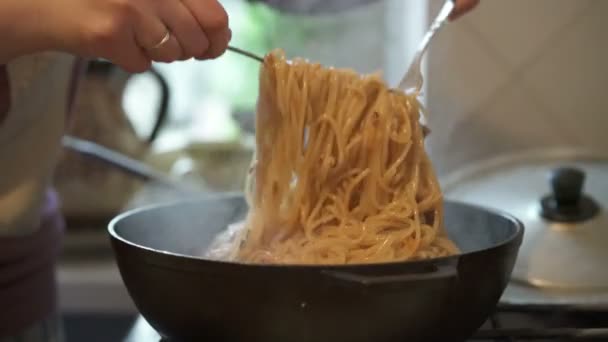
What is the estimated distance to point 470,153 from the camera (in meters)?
1.21

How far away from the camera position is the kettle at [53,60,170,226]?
140 cm

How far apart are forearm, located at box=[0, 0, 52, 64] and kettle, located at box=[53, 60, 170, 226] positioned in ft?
2.25

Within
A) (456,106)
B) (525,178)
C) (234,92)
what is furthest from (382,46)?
(525,178)

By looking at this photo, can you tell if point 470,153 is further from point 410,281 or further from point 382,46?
point 410,281

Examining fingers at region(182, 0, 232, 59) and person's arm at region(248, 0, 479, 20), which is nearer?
fingers at region(182, 0, 232, 59)

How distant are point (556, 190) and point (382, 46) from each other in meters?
0.76

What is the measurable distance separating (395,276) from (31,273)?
0.55m

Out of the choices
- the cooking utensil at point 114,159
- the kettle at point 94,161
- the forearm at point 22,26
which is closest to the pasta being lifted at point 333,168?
the forearm at point 22,26

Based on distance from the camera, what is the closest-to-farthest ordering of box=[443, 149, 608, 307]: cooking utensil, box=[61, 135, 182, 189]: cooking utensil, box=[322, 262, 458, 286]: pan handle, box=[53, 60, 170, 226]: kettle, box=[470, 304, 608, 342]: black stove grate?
box=[322, 262, 458, 286]: pan handle, box=[470, 304, 608, 342]: black stove grate, box=[443, 149, 608, 307]: cooking utensil, box=[61, 135, 182, 189]: cooking utensil, box=[53, 60, 170, 226]: kettle

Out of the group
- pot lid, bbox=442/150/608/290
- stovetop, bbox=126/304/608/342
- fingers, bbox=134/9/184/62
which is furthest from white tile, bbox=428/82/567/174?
fingers, bbox=134/9/184/62

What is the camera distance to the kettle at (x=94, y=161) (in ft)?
4.59

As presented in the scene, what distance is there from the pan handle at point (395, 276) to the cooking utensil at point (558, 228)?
0.94ft

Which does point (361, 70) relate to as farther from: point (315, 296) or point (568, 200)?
point (315, 296)

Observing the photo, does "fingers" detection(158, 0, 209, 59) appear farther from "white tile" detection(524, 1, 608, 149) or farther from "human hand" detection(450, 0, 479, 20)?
"white tile" detection(524, 1, 608, 149)
